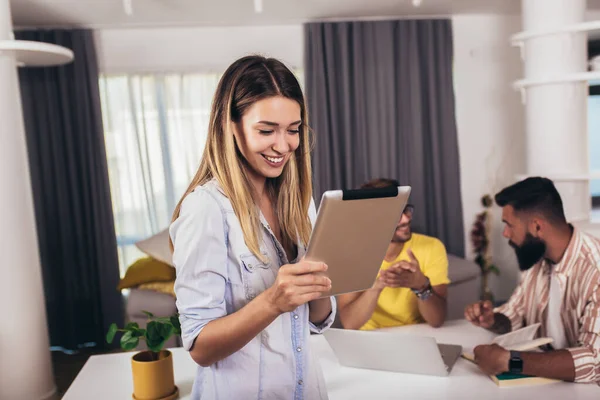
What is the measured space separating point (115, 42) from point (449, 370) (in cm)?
334

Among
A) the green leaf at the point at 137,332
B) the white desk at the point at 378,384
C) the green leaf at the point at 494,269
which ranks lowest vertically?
the green leaf at the point at 494,269

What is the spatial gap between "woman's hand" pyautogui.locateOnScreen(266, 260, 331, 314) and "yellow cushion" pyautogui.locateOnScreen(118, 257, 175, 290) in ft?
8.73

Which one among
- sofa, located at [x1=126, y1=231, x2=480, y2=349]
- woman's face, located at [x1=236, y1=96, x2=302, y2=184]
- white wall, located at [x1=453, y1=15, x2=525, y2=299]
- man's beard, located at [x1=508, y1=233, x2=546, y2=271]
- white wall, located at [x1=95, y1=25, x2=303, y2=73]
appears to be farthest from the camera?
white wall, located at [x1=453, y1=15, x2=525, y2=299]

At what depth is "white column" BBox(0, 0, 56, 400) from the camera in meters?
2.72

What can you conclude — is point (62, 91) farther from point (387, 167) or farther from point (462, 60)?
point (462, 60)

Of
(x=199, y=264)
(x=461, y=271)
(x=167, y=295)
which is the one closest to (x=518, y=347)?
(x=199, y=264)

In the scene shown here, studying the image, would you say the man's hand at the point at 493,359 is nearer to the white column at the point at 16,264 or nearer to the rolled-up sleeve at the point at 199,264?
the rolled-up sleeve at the point at 199,264

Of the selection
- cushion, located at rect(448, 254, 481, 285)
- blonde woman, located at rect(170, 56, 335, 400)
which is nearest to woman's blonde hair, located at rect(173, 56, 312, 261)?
blonde woman, located at rect(170, 56, 335, 400)

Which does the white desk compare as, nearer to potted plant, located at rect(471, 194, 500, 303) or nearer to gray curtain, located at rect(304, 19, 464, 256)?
gray curtain, located at rect(304, 19, 464, 256)

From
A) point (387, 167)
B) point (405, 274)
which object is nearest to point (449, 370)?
point (405, 274)

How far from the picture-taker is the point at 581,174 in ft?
7.88

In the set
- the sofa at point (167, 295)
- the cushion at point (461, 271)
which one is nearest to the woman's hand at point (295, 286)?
the sofa at point (167, 295)

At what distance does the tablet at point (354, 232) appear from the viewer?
0.92m

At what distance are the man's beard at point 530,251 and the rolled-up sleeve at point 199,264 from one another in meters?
1.31
